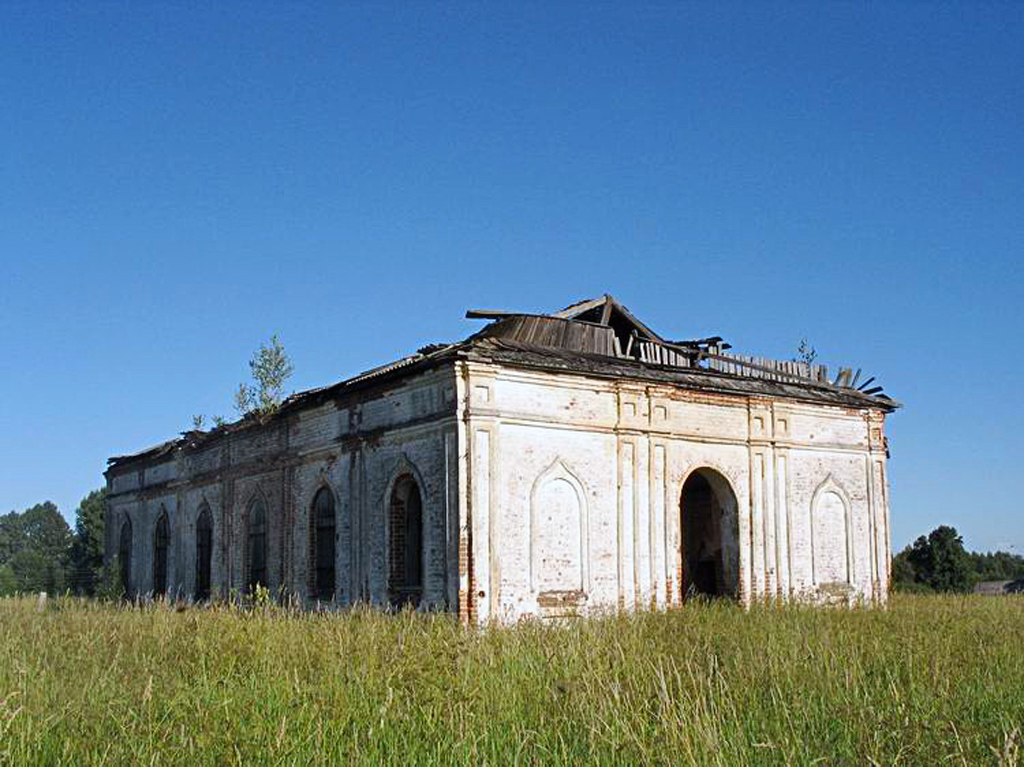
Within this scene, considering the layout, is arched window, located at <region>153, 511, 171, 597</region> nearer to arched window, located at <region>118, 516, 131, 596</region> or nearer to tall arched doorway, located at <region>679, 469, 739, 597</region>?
arched window, located at <region>118, 516, 131, 596</region>

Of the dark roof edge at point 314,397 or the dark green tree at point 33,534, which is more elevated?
the dark roof edge at point 314,397

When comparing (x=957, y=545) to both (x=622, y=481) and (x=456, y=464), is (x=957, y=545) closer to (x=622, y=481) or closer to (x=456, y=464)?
(x=622, y=481)

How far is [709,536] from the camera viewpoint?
818 inches

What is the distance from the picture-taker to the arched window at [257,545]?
71.5ft

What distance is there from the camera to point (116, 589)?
27797 mm

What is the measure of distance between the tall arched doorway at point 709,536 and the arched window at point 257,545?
8.88 meters

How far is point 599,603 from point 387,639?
281 inches

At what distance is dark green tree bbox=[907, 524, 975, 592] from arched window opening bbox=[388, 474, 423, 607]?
26.8 metres

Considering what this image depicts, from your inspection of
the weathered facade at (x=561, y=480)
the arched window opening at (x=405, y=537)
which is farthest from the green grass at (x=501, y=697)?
the arched window opening at (x=405, y=537)

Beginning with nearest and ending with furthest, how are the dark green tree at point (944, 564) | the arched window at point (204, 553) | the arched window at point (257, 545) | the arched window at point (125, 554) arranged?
1. the arched window at point (257, 545)
2. the arched window at point (204, 553)
3. the arched window at point (125, 554)
4. the dark green tree at point (944, 564)

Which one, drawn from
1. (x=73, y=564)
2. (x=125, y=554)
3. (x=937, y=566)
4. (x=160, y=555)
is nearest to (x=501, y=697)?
(x=160, y=555)

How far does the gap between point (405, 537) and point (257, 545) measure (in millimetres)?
5836

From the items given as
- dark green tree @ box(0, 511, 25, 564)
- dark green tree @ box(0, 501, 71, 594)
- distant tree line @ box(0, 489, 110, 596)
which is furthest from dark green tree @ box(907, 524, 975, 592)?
dark green tree @ box(0, 511, 25, 564)

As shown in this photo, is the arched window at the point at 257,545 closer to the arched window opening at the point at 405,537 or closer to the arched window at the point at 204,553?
the arched window at the point at 204,553
